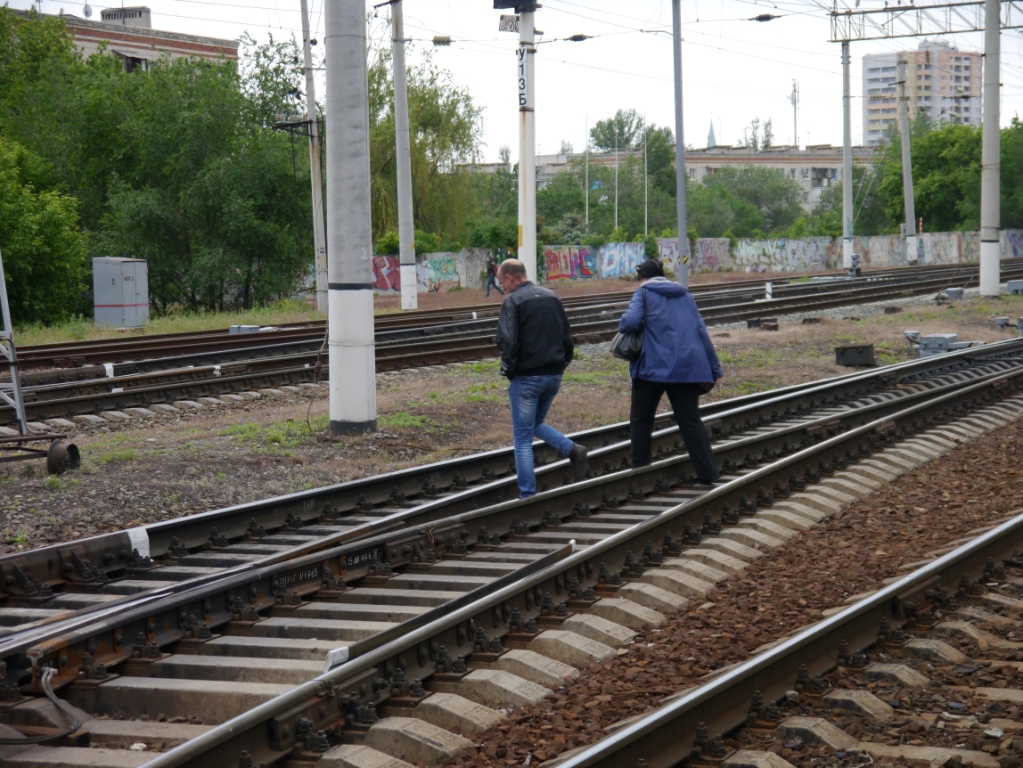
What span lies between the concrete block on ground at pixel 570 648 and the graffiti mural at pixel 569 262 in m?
50.7

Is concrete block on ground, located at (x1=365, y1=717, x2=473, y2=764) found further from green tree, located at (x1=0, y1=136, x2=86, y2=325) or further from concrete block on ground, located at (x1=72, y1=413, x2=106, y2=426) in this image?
green tree, located at (x1=0, y1=136, x2=86, y2=325)

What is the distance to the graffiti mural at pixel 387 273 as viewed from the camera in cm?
5066

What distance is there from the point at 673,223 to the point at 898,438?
100187mm

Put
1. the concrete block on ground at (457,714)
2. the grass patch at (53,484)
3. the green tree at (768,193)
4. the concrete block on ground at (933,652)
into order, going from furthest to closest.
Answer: the green tree at (768,193) < the grass patch at (53,484) < the concrete block on ground at (933,652) < the concrete block on ground at (457,714)

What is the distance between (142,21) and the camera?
9481 centimetres

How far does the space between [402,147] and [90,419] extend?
19762 millimetres

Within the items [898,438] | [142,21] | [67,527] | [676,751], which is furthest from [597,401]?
[142,21]

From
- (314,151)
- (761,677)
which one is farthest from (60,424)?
(314,151)

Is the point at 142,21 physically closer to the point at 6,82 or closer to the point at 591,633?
the point at 6,82

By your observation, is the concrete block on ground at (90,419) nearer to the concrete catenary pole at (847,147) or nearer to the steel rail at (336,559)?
the steel rail at (336,559)

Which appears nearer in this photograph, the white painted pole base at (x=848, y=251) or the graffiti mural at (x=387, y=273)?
the white painted pole base at (x=848, y=251)

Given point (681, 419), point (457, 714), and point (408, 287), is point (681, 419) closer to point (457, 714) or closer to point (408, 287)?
point (457, 714)

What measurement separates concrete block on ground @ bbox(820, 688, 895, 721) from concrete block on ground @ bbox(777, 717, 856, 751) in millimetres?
218

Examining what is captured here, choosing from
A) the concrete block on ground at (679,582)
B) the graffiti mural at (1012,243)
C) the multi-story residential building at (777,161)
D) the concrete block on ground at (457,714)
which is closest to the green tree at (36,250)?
the concrete block on ground at (679,582)
